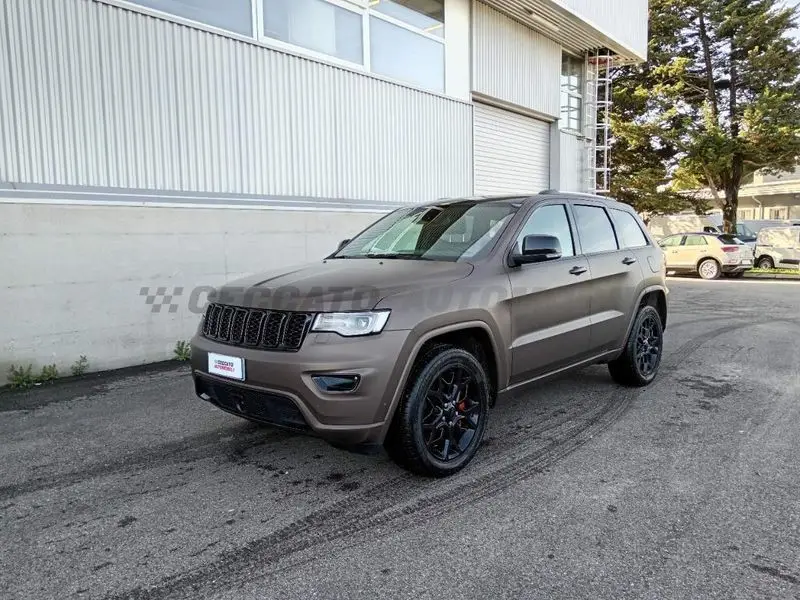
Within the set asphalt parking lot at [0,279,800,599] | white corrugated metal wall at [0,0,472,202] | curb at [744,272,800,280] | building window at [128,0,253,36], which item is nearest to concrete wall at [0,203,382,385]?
white corrugated metal wall at [0,0,472,202]

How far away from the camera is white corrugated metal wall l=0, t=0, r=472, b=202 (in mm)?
6043

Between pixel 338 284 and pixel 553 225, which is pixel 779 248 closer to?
pixel 553 225

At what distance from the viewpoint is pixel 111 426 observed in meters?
4.78

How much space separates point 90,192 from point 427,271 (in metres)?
4.73

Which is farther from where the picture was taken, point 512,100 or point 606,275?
point 512,100

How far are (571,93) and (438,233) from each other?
1324 centimetres

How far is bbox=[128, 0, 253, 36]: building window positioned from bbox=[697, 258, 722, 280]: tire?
16.4 m

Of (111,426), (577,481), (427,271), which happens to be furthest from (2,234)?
(577,481)

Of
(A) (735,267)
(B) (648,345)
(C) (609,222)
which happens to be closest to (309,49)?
(C) (609,222)

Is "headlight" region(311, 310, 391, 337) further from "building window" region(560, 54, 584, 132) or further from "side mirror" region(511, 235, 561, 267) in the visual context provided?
"building window" region(560, 54, 584, 132)

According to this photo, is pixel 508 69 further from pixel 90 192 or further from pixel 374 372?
pixel 374 372

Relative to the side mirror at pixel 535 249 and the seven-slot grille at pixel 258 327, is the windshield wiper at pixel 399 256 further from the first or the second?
the seven-slot grille at pixel 258 327

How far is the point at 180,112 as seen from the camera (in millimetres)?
7211

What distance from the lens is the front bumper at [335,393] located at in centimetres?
313
